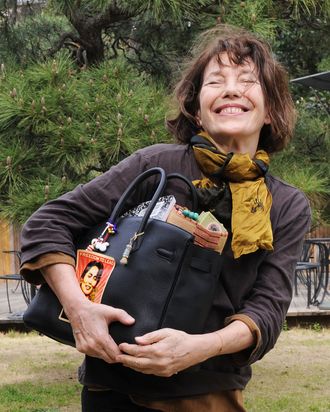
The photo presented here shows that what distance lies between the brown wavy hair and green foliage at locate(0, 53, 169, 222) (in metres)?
1.97

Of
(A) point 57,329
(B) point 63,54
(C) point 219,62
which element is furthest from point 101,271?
(B) point 63,54

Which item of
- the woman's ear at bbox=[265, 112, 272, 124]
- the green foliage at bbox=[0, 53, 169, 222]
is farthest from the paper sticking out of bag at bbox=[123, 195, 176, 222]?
the green foliage at bbox=[0, 53, 169, 222]

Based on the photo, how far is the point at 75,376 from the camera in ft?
18.2

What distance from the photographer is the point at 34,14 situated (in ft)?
15.9

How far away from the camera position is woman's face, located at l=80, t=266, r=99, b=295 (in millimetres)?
1419

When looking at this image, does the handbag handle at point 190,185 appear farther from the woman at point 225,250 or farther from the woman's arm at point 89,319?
→ the woman's arm at point 89,319

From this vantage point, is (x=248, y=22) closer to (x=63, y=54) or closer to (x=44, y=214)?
(x=63, y=54)

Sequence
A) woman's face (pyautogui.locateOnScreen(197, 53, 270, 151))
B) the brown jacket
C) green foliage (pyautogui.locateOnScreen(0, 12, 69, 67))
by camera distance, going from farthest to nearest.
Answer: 1. green foliage (pyautogui.locateOnScreen(0, 12, 69, 67))
2. woman's face (pyautogui.locateOnScreen(197, 53, 270, 151))
3. the brown jacket

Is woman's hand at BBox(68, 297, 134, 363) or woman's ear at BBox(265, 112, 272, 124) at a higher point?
woman's ear at BBox(265, 112, 272, 124)

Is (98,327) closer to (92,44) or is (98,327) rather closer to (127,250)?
(127,250)

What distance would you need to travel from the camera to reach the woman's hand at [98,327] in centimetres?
136

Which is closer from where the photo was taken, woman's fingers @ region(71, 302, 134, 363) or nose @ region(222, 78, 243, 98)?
woman's fingers @ region(71, 302, 134, 363)

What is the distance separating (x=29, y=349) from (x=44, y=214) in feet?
17.1

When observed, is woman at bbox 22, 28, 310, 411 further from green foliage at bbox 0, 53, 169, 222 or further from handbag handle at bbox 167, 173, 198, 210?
green foliage at bbox 0, 53, 169, 222
